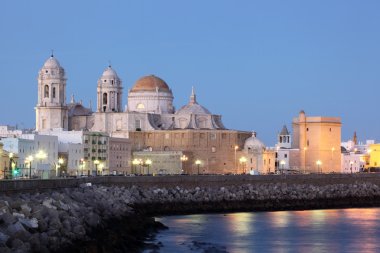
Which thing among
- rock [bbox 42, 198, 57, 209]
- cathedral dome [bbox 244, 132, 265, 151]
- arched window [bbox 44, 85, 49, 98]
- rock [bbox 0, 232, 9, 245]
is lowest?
rock [bbox 0, 232, 9, 245]

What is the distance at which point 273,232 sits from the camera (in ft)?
131

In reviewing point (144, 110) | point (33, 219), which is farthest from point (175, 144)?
point (33, 219)

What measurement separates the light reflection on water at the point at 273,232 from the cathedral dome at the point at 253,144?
129ft

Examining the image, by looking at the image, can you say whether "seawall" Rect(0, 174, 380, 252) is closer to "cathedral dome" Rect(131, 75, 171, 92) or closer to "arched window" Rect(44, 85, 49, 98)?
"arched window" Rect(44, 85, 49, 98)

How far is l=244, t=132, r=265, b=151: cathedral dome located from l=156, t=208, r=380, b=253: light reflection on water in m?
39.2

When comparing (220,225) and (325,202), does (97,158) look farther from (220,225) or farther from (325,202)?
(220,225)

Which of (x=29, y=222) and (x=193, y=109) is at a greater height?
(x=193, y=109)

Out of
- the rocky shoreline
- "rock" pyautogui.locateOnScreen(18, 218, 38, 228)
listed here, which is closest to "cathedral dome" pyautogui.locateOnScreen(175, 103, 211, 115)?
the rocky shoreline

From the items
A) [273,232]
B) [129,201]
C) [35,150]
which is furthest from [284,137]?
[273,232]

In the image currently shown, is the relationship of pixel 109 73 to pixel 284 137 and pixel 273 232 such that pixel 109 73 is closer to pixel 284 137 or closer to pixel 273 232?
pixel 284 137

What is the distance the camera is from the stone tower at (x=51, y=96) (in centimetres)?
8838

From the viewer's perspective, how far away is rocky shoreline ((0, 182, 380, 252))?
75.9 ft

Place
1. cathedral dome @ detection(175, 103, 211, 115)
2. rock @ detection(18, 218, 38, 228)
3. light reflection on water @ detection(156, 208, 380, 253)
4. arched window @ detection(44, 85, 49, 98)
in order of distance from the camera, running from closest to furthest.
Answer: rock @ detection(18, 218, 38, 228) → light reflection on water @ detection(156, 208, 380, 253) → arched window @ detection(44, 85, 49, 98) → cathedral dome @ detection(175, 103, 211, 115)

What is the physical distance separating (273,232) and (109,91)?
55307 mm
